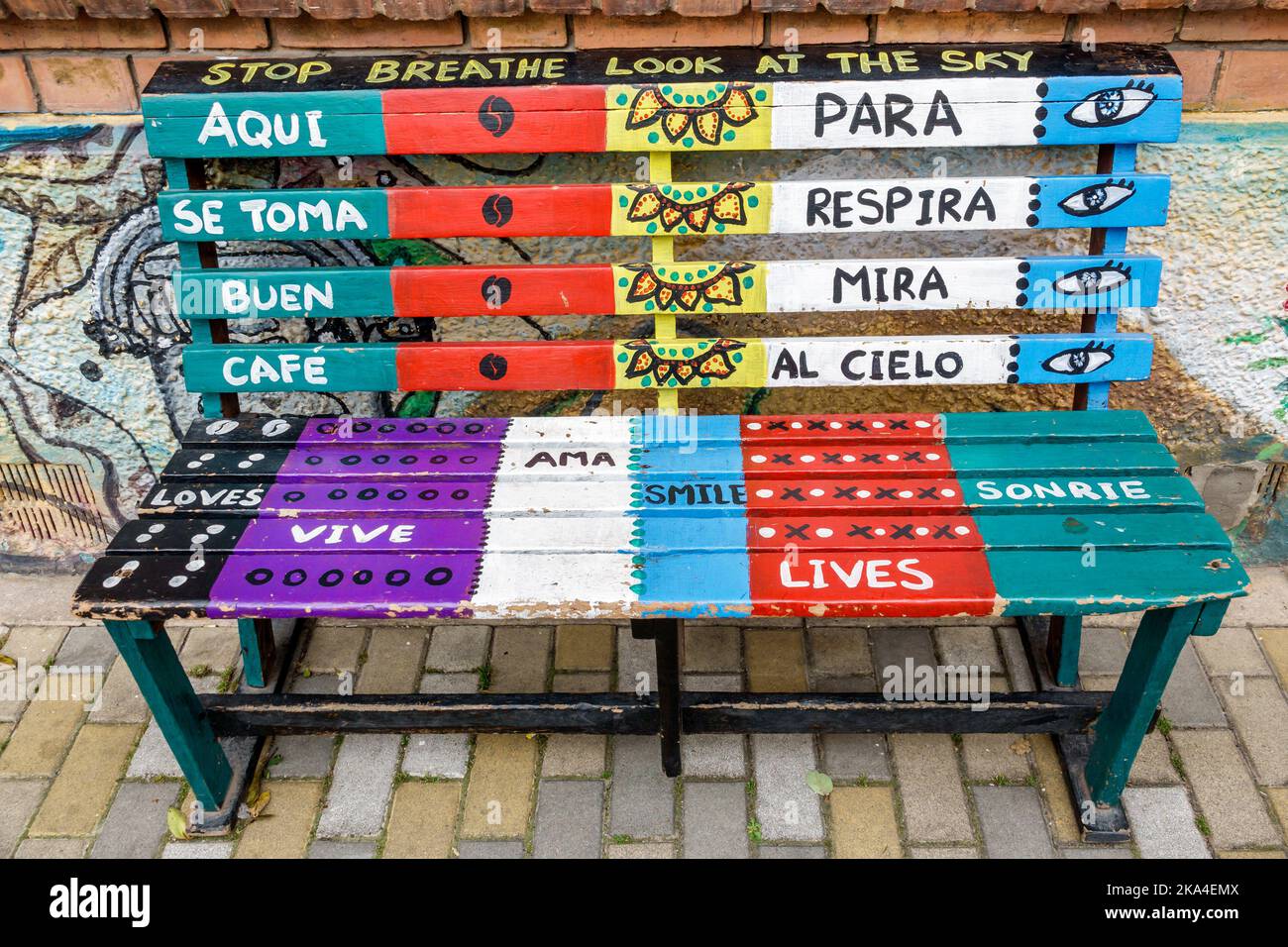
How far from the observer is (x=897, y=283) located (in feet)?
8.69

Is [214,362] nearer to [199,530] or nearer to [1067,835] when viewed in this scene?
[199,530]

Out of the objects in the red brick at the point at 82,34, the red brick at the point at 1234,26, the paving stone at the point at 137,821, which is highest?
the red brick at the point at 82,34

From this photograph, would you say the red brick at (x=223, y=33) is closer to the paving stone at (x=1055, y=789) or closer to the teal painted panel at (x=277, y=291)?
the teal painted panel at (x=277, y=291)

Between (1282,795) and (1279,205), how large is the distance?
1498 mm

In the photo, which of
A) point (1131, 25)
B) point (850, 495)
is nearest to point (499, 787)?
point (850, 495)

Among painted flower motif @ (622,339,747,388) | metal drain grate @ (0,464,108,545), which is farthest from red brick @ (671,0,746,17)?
metal drain grate @ (0,464,108,545)

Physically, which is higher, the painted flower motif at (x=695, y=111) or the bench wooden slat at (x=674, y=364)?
the painted flower motif at (x=695, y=111)

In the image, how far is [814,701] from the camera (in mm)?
2635

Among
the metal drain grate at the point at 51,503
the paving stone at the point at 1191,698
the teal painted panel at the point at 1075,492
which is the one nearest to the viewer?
the teal painted panel at the point at 1075,492

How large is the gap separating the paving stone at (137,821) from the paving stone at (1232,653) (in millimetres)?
2745

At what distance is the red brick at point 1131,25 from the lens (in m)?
2.69

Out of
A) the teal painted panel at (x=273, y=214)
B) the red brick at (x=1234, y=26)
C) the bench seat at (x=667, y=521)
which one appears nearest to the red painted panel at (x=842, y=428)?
the bench seat at (x=667, y=521)

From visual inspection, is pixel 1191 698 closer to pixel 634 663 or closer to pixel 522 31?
pixel 634 663
